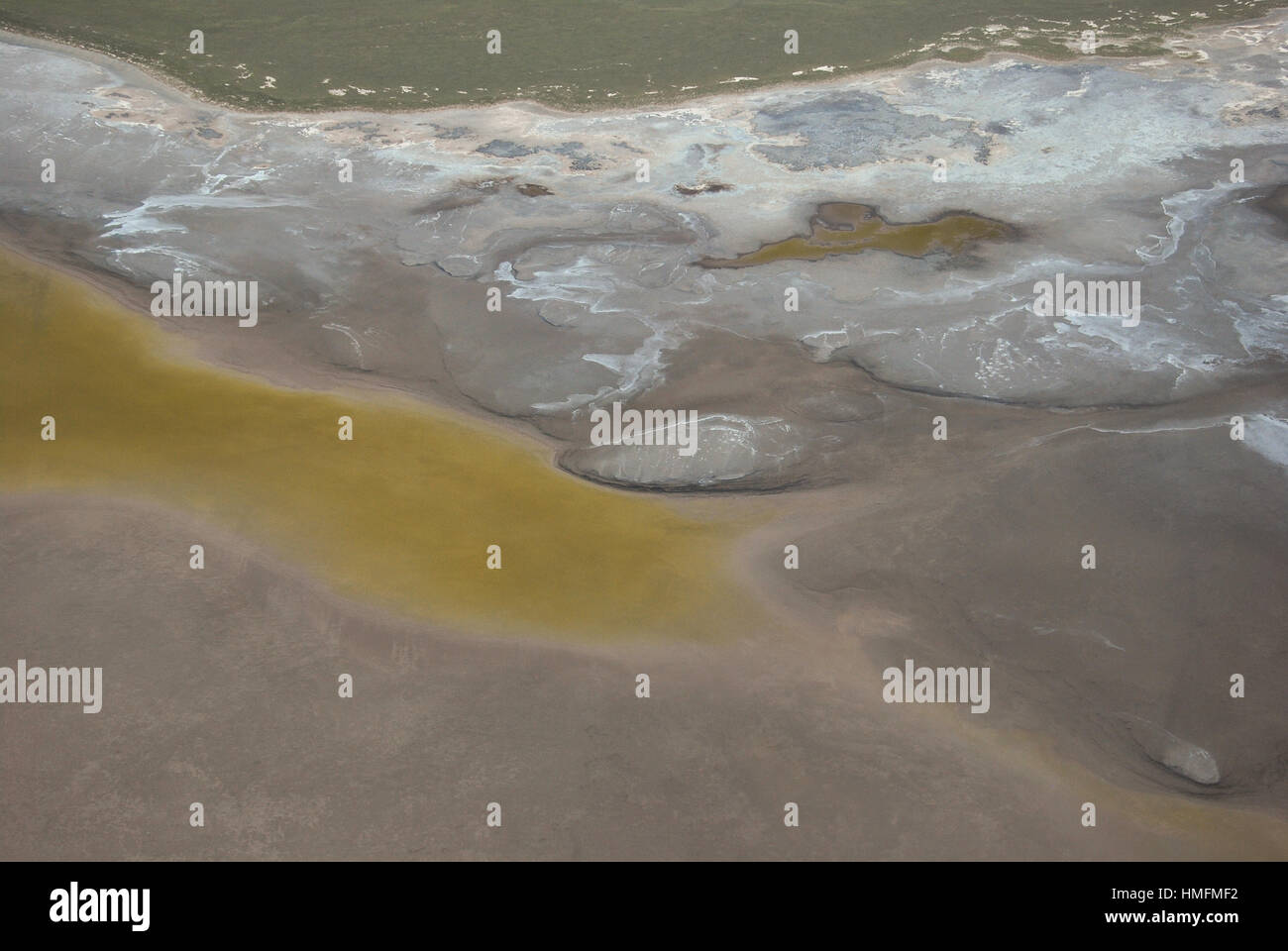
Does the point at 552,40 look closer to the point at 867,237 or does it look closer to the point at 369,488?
the point at 867,237

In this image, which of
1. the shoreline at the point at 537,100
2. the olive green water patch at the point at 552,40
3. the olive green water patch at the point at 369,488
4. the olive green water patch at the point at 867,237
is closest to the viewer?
the olive green water patch at the point at 369,488

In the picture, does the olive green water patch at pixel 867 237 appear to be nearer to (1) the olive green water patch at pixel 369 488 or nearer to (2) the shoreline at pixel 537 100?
(2) the shoreline at pixel 537 100

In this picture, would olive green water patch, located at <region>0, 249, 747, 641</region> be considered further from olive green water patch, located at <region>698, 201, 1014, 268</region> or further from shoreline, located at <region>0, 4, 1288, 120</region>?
shoreline, located at <region>0, 4, 1288, 120</region>

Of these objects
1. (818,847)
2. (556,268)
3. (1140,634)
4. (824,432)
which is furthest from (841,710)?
(556,268)

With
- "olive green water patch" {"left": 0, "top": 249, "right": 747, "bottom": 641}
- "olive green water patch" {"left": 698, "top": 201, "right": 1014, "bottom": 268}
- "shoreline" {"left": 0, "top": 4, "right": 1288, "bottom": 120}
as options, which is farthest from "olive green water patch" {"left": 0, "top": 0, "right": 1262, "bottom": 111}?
"olive green water patch" {"left": 0, "top": 249, "right": 747, "bottom": 641}

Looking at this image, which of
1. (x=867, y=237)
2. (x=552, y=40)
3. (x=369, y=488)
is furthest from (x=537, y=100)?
(x=369, y=488)

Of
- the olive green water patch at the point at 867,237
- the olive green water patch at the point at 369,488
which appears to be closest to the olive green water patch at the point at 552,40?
the olive green water patch at the point at 867,237
